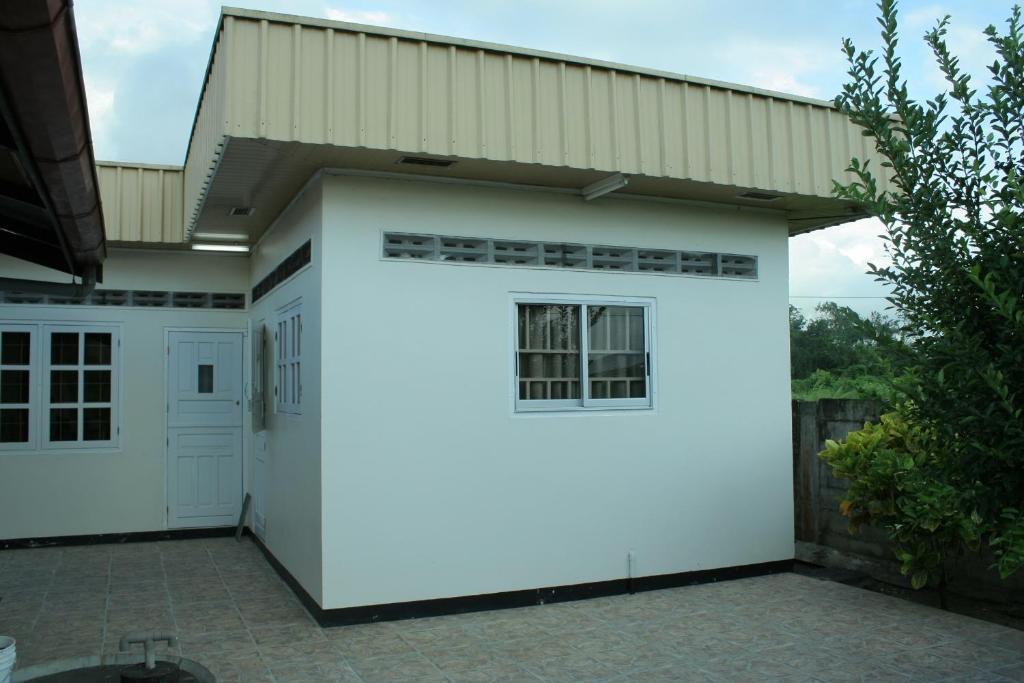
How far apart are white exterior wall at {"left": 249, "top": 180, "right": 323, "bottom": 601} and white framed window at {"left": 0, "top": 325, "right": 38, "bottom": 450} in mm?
2535

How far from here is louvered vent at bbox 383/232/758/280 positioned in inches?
237

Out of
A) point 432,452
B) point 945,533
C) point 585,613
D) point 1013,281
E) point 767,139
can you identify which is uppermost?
point 767,139

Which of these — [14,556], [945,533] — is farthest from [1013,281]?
[14,556]

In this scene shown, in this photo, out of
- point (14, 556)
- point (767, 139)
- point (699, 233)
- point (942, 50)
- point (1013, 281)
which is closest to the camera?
point (1013, 281)

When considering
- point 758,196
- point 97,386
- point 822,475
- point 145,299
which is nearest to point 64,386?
point 97,386

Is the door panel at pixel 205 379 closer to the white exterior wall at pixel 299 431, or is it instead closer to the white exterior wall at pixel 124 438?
the white exterior wall at pixel 124 438

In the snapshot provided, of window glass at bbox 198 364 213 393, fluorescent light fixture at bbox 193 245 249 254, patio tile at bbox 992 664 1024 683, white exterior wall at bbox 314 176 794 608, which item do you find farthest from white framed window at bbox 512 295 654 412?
window glass at bbox 198 364 213 393

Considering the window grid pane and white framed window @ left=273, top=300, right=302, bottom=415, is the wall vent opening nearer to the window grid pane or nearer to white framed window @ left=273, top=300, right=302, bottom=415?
white framed window @ left=273, top=300, right=302, bottom=415

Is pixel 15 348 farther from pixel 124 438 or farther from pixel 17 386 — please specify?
pixel 124 438

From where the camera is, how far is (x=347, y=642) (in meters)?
5.30

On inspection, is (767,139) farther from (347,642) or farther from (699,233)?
(347,642)

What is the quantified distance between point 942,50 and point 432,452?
3959 millimetres

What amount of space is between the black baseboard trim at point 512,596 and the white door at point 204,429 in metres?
2.23

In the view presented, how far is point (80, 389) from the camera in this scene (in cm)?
887
